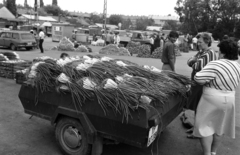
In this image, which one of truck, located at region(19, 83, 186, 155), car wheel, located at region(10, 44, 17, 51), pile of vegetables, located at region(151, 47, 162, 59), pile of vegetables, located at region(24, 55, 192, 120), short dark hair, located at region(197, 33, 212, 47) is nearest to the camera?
truck, located at region(19, 83, 186, 155)

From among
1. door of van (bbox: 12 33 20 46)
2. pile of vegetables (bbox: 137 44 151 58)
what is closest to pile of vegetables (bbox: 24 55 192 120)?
pile of vegetables (bbox: 137 44 151 58)

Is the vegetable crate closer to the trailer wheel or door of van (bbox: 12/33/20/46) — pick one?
the trailer wheel

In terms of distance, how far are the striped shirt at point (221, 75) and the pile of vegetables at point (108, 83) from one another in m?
0.52

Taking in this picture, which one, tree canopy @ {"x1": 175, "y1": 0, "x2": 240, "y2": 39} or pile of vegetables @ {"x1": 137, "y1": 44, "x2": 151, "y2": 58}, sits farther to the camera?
tree canopy @ {"x1": 175, "y1": 0, "x2": 240, "y2": 39}

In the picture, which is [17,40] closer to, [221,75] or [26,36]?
[26,36]

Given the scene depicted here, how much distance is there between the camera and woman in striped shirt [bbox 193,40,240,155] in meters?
3.04

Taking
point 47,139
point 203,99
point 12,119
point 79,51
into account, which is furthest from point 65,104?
point 79,51

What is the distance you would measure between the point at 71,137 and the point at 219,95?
2.24m

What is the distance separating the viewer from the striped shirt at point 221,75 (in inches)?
119

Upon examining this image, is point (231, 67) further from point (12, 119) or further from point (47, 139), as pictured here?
point (12, 119)

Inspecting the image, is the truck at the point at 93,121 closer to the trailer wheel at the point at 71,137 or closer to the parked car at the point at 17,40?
the trailer wheel at the point at 71,137

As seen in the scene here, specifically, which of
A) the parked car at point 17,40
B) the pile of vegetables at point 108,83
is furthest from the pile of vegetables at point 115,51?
the pile of vegetables at point 108,83

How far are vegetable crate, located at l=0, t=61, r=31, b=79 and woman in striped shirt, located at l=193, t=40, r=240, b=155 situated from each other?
7.10 m

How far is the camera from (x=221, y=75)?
119 inches
